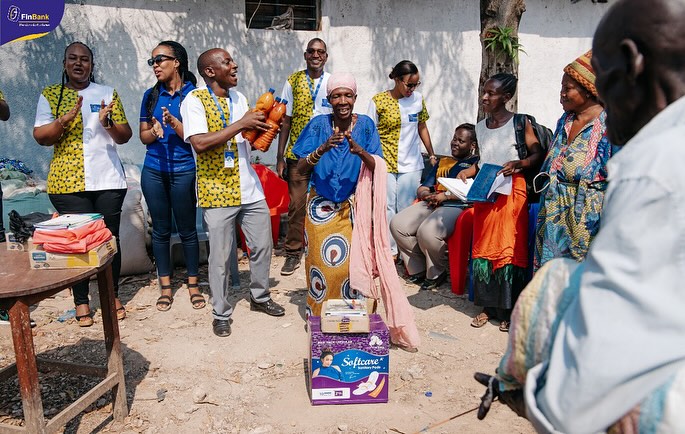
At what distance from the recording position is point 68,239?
2.81 meters

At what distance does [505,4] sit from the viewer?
17.7 feet

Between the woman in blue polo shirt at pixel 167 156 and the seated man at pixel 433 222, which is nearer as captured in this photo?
the woman in blue polo shirt at pixel 167 156

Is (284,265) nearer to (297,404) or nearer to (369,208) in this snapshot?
(369,208)

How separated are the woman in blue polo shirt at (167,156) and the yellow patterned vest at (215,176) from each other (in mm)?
430

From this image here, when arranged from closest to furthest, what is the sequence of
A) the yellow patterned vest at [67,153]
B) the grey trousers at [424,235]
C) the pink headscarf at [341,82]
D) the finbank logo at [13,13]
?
the pink headscarf at [341,82], the yellow patterned vest at [67,153], the grey trousers at [424,235], the finbank logo at [13,13]

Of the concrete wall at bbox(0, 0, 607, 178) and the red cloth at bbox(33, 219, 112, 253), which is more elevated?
the concrete wall at bbox(0, 0, 607, 178)

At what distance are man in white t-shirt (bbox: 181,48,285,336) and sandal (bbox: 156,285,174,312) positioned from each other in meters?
0.69

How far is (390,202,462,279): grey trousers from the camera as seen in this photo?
5.25 meters

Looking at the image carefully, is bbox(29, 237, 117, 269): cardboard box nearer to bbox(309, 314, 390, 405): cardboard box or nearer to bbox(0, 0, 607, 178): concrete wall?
bbox(309, 314, 390, 405): cardboard box

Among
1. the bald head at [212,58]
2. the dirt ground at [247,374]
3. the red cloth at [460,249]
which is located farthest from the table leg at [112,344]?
the red cloth at [460,249]

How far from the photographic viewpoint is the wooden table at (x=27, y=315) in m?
2.56

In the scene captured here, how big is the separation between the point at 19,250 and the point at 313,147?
195cm

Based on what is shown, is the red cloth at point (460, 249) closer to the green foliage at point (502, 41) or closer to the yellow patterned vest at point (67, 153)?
the green foliage at point (502, 41)

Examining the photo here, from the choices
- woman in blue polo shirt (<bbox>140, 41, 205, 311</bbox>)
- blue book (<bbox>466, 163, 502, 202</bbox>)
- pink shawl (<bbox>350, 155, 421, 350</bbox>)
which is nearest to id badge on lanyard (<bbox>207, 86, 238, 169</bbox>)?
woman in blue polo shirt (<bbox>140, 41, 205, 311</bbox>)
